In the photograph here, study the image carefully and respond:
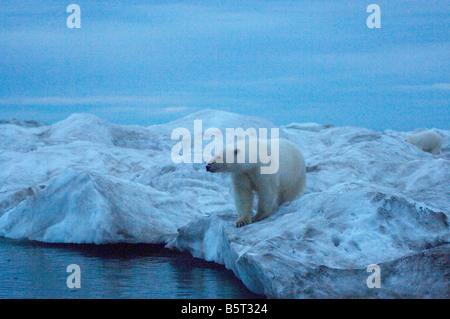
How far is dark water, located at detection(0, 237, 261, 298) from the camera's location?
8641 mm

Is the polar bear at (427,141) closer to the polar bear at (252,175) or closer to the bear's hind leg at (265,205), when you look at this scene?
the polar bear at (252,175)

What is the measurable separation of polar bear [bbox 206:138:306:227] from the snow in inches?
12.7

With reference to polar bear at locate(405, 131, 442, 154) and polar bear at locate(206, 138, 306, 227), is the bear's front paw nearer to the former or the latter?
polar bear at locate(206, 138, 306, 227)

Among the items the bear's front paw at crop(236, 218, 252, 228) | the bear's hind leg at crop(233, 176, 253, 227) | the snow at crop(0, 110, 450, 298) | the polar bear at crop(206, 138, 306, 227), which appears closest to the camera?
the snow at crop(0, 110, 450, 298)

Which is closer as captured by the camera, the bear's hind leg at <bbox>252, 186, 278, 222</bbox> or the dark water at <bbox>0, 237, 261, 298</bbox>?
the dark water at <bbox>0, 237, 261, 298</bbox>

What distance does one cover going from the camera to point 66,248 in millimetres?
11898

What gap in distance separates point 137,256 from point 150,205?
1.86m

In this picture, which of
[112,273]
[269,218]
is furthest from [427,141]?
[112,273]

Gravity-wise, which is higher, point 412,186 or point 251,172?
point 251,172

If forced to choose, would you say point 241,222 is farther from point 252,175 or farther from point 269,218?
point 252,175

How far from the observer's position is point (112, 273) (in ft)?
32.2

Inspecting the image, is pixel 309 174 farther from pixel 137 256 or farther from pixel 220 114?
pixel 220 114

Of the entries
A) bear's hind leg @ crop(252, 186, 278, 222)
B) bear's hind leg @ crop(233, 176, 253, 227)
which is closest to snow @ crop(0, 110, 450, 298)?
bear's hind leg @ crop(252, 186, 278, 222)
